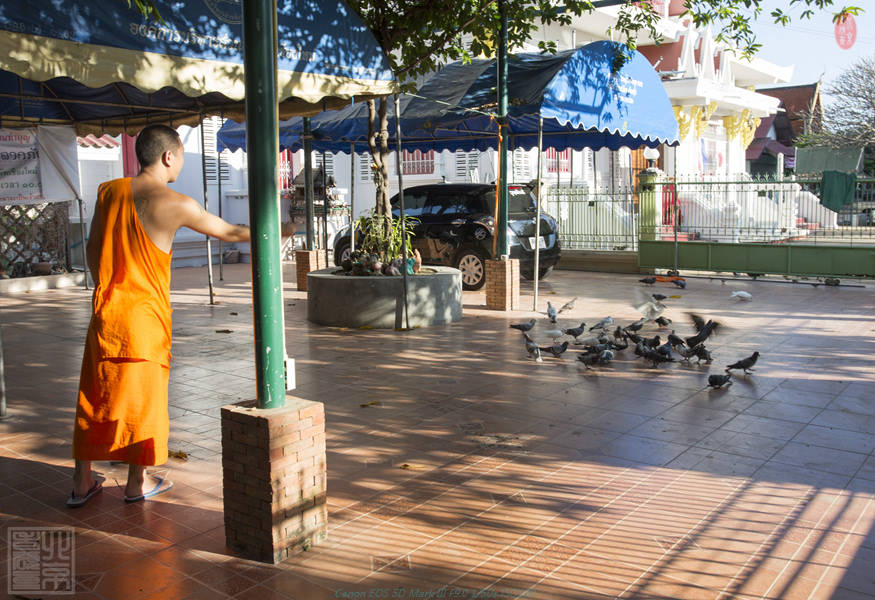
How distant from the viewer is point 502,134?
1067 centimetres

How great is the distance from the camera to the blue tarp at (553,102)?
10484 millimetres

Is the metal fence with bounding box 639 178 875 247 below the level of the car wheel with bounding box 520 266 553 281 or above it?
above

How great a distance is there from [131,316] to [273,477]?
3.79 ft

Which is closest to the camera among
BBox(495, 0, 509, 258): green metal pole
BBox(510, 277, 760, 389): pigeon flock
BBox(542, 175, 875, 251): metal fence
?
BBox(510, 277, 760, 389): pigeon flock

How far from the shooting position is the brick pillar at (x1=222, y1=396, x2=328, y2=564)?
354 cm

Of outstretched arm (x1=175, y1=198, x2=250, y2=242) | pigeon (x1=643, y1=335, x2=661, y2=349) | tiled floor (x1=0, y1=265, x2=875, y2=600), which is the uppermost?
outstretched arm (x1=175, y1=198, x2=250, y2=242)

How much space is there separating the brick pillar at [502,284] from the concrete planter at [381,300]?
3.37 feet

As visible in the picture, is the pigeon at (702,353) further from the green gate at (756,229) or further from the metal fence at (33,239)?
the metal fence at (33,239)

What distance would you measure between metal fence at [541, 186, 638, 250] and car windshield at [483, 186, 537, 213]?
291 centimetres

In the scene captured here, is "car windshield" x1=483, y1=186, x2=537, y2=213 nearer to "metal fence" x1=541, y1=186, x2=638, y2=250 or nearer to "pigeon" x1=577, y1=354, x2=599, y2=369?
"metal fence" x1=541, y1=186, x2=638, y2=250

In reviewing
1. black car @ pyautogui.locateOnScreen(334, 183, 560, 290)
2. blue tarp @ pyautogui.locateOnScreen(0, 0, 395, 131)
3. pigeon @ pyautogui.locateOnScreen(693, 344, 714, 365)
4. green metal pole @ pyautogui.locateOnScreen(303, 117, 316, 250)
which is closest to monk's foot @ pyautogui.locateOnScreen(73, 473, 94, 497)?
blue tarp @ pyautogui.locateOnScreen(0, 0, 395, 131)

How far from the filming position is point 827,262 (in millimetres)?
13977

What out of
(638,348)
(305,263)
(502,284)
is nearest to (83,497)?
(638,348)

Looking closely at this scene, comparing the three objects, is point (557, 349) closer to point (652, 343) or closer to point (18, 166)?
point (652, 343)
